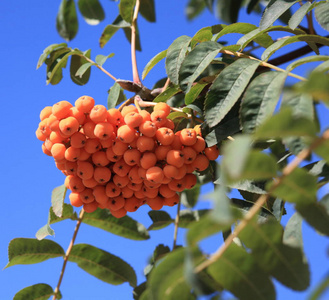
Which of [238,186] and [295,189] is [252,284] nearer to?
[295,189]

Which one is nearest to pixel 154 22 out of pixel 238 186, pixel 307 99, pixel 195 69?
pixel 195 69

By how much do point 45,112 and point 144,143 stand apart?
52cm

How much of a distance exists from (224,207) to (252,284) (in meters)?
Answer: 0.54

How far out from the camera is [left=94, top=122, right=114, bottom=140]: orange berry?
184 centimetres

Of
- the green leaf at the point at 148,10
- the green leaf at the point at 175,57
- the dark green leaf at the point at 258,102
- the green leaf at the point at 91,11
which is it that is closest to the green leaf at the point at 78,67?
the green leaf at the point at 91,11

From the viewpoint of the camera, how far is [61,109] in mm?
1913

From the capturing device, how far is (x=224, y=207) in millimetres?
863

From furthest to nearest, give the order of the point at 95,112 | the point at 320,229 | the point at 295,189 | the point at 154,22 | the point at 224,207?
the point at 154,22, the point at 95,112, the point at 320,229, the point at 295,189, the point at 224,207

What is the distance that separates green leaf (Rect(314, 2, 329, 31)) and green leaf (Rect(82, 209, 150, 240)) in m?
1.34

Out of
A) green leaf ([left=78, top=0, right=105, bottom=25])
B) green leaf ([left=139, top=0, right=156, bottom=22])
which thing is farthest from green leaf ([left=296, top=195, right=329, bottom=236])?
green leaf ([left=78, top=0, right=105, bottom=25])

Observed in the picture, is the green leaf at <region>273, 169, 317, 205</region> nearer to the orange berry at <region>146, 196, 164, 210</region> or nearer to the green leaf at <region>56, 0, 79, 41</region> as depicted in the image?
Answer: the orange berry at <region>146, 196, 164, 210</region>

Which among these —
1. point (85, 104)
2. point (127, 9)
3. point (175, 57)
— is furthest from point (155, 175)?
point (127, 9)

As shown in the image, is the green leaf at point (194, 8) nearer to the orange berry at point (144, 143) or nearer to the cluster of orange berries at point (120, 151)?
the cluster of orange berries at point (120, 151)

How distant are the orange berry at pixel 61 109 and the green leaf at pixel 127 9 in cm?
116
